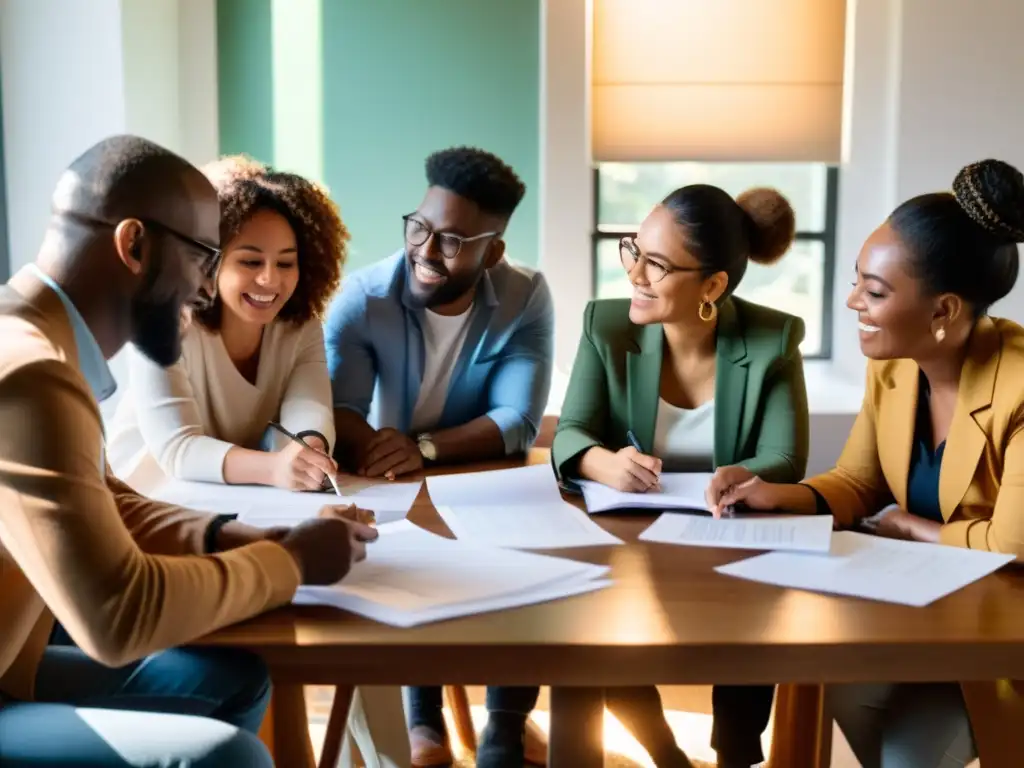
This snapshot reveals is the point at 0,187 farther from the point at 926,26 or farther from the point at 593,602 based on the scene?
the point at 926,26

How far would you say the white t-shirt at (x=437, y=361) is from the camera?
2275 millimetres

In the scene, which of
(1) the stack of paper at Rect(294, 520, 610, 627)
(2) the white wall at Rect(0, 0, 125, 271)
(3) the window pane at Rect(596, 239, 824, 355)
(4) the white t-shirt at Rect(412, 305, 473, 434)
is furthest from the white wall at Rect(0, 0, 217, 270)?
(1) the stack of paper at Rect(294, 520, 610, 627)

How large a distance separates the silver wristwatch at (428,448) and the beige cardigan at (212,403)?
0.59 feet

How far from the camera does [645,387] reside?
1.98 metres

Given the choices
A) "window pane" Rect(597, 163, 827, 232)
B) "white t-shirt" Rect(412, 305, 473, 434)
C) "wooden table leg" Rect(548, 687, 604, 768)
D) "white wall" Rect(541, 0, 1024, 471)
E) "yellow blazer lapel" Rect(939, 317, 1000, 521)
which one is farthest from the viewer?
"window pane" Rect(597, 163, 827, 232)

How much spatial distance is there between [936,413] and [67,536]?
4.30ft

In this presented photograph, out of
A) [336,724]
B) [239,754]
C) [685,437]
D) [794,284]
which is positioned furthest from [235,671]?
[794,284]

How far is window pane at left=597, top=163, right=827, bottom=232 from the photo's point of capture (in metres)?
3.54

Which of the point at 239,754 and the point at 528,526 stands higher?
the point at 528,526

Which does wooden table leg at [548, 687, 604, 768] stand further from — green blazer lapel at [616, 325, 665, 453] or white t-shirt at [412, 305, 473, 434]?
white t-shirt at [412, 305, 473, 434]

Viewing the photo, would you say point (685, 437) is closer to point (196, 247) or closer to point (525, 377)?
point (525, 377)

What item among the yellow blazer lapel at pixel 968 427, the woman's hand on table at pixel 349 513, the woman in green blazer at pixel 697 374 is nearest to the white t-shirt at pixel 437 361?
the woman in green blazer at pixel 697 374

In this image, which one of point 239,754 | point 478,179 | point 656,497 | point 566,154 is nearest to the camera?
point 239,754

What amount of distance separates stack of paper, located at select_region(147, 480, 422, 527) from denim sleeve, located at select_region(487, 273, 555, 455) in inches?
14.2
